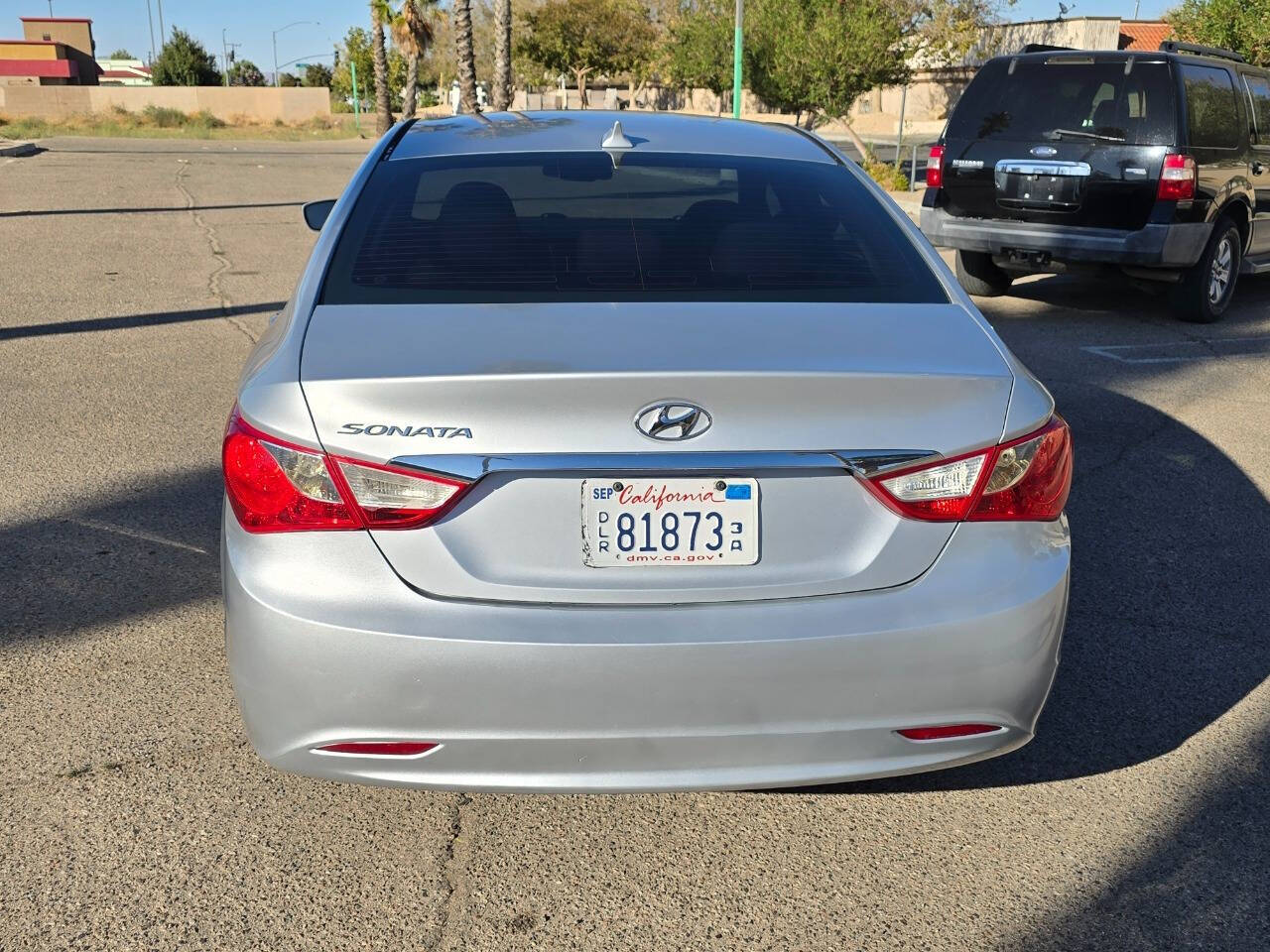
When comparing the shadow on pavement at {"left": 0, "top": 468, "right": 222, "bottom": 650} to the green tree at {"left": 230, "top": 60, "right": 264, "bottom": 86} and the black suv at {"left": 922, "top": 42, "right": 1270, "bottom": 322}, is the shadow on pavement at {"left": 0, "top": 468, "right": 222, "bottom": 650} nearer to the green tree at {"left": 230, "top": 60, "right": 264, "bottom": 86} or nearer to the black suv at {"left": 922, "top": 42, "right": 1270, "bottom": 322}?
the black suv at {"left": 922, "top": 42, "right": 1270, "bottom": 322}

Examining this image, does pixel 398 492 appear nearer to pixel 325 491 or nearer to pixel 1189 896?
pixel 325 491

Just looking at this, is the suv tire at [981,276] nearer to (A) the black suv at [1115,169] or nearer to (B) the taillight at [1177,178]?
(A) the black suv at [1115,169]

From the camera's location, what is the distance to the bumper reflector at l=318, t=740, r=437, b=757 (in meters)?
2.61

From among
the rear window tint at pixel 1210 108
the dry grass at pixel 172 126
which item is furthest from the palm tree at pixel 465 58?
the rear window tint at pixel 1210 108

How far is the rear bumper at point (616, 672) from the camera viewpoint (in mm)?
2514

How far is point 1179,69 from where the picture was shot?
365 inches

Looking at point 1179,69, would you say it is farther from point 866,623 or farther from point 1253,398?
point 866,623

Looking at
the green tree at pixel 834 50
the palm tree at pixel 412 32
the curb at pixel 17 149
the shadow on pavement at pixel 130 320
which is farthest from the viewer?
the palm tree at pixel 412 32

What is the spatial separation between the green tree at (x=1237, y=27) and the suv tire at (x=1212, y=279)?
11099 millimetres

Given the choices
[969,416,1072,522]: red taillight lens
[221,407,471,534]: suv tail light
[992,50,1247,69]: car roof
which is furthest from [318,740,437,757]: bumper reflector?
[992,50,1247,69]: car roof

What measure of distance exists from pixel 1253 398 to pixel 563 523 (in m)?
6.35

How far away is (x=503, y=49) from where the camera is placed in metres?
33.2

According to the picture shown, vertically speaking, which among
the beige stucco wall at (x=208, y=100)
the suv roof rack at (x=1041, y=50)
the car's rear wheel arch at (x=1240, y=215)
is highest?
the suv roof rack at (x=1041, y=50)

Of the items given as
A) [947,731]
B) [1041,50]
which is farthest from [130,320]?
[947,731]
